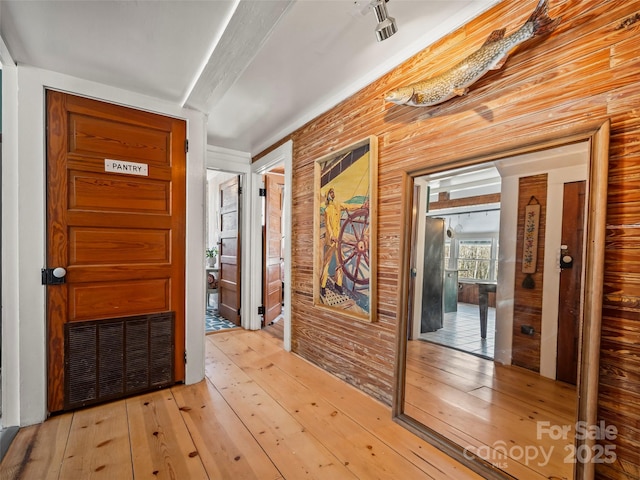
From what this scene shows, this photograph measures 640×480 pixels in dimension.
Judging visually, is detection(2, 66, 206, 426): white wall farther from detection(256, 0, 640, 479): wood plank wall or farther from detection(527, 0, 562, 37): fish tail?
detection(527, 0, 562, 37): fish tail

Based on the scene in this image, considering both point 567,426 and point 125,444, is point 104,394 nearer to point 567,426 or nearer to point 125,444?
point 125,444

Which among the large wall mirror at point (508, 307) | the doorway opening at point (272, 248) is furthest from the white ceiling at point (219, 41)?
the doorway opening at point (272, 248)

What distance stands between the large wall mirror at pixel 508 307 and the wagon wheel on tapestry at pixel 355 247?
0.39m

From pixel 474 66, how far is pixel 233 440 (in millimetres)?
2425

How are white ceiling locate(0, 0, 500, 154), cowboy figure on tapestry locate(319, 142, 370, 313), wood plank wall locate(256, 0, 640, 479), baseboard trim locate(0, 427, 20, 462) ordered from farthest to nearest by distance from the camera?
cowboy figure on tapestry locate(319, 142, 370, 313) → baseboard trim locate(0, 427, 20, 462) → white ceiling locate(0, 0, 500, 154) → wood plank wall locate(256, 0, 640, 479)

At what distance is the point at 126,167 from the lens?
7.60 feet

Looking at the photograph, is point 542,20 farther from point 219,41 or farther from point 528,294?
point 219,41

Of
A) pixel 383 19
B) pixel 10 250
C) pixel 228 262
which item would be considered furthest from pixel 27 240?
pixel 228 262

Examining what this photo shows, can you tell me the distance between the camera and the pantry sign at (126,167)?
2256 mm

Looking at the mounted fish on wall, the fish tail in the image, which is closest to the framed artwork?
the mounted fish on wall

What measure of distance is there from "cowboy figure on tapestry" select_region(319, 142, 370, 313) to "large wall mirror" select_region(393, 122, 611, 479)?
43cm

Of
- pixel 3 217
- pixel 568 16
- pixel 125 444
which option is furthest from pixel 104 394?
pixel 568 16

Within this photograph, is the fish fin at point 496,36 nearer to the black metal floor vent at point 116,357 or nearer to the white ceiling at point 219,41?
the white ceiling at point 219,41

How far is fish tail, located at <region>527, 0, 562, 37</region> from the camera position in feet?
4.19
